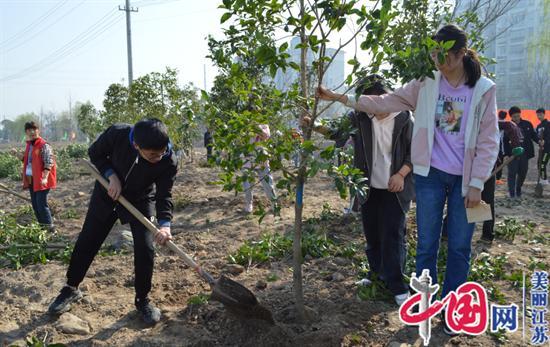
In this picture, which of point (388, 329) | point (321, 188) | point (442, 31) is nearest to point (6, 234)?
point (388, 329)

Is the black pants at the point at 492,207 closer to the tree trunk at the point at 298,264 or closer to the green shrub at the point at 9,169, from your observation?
the tree trunk at the point at 298,264

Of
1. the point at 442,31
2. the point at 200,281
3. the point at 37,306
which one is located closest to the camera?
the point at 442,31

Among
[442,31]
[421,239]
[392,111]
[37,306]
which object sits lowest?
[37,306]

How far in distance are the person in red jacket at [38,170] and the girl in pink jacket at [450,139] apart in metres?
4.70

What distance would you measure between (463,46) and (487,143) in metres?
0.58

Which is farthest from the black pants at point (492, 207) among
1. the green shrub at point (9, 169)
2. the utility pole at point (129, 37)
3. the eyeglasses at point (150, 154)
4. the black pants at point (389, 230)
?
the utility pole at point (129, 37)

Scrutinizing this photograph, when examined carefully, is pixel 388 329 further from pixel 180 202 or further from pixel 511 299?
pixel 180 202

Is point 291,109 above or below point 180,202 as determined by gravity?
above

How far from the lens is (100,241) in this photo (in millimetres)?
3211

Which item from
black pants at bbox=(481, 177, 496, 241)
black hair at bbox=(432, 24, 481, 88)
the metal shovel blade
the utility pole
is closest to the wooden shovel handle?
the metal shovel blade

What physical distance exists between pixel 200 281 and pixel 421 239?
2.05 metres

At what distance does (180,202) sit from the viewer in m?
7.59

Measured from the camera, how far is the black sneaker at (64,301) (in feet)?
10.6

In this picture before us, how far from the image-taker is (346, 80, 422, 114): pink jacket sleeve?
2846 millimetres
